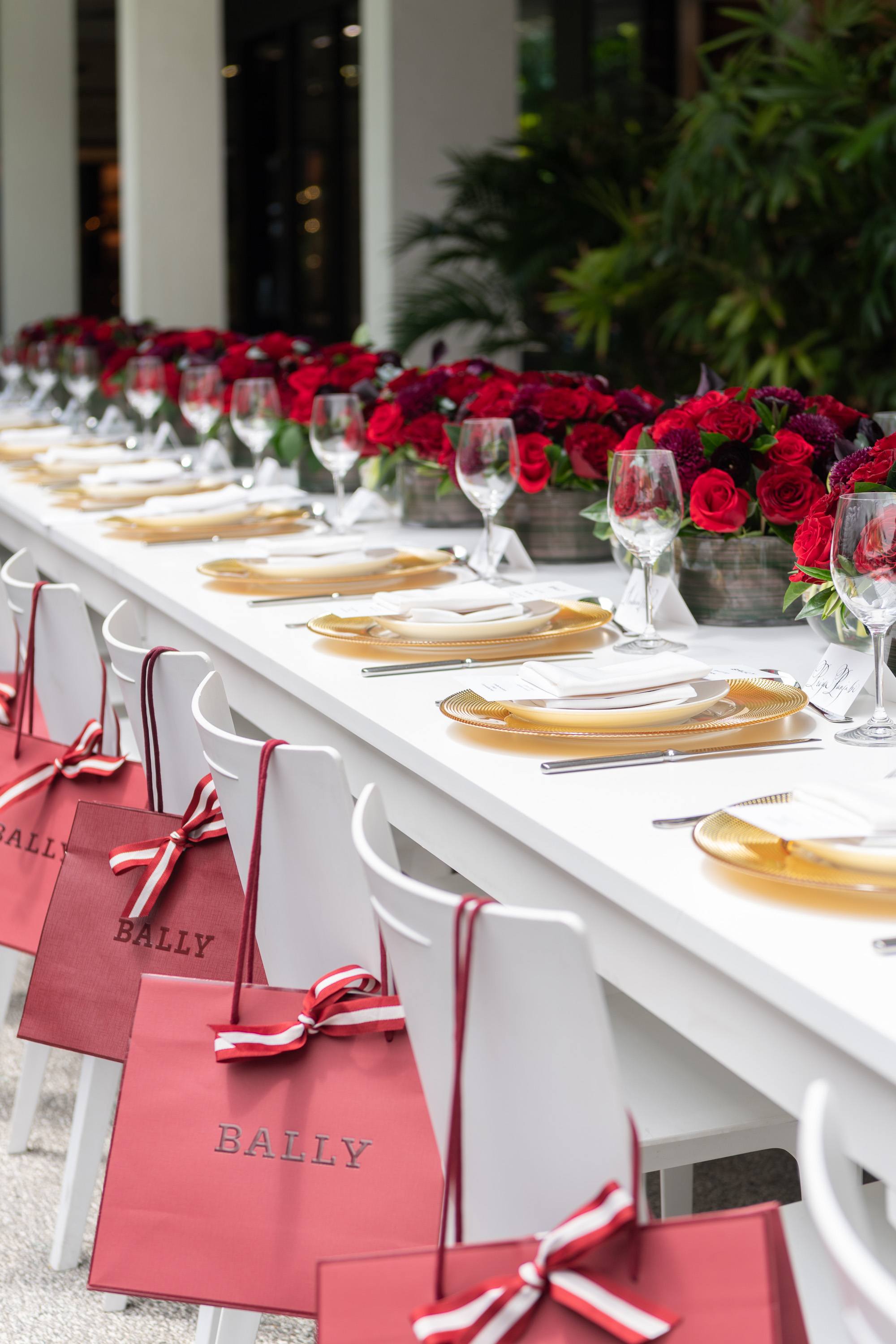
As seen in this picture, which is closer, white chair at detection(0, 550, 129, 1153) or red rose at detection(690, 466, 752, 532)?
red rose at detection(690, 466, 752, 532)

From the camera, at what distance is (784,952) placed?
0.89 m

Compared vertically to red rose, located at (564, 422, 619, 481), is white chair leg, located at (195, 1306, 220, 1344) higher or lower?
lower

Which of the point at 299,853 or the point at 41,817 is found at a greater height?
the point at 299,853

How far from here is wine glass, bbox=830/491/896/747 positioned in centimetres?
125

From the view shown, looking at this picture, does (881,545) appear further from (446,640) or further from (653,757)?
(446,640)

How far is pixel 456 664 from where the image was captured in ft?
5.49

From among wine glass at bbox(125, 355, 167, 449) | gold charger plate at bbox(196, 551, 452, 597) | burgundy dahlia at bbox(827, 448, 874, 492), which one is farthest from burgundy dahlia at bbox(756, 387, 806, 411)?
wine glass at bbox(125, 355, 167, 449)

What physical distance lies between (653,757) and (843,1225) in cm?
69

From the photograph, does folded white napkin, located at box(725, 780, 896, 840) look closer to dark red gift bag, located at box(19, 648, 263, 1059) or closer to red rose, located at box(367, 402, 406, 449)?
dark red gift bag, located at box(19, 648, 263, 1059)

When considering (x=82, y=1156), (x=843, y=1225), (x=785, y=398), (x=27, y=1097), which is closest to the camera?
(x=843, y=1225)

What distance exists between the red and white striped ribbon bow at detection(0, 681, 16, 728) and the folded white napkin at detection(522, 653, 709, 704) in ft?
3.05

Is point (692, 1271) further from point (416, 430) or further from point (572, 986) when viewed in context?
point (416, 430)

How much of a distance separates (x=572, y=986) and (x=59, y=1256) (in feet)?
4.02

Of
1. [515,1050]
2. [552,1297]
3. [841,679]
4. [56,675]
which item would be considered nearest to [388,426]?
[56,675]
